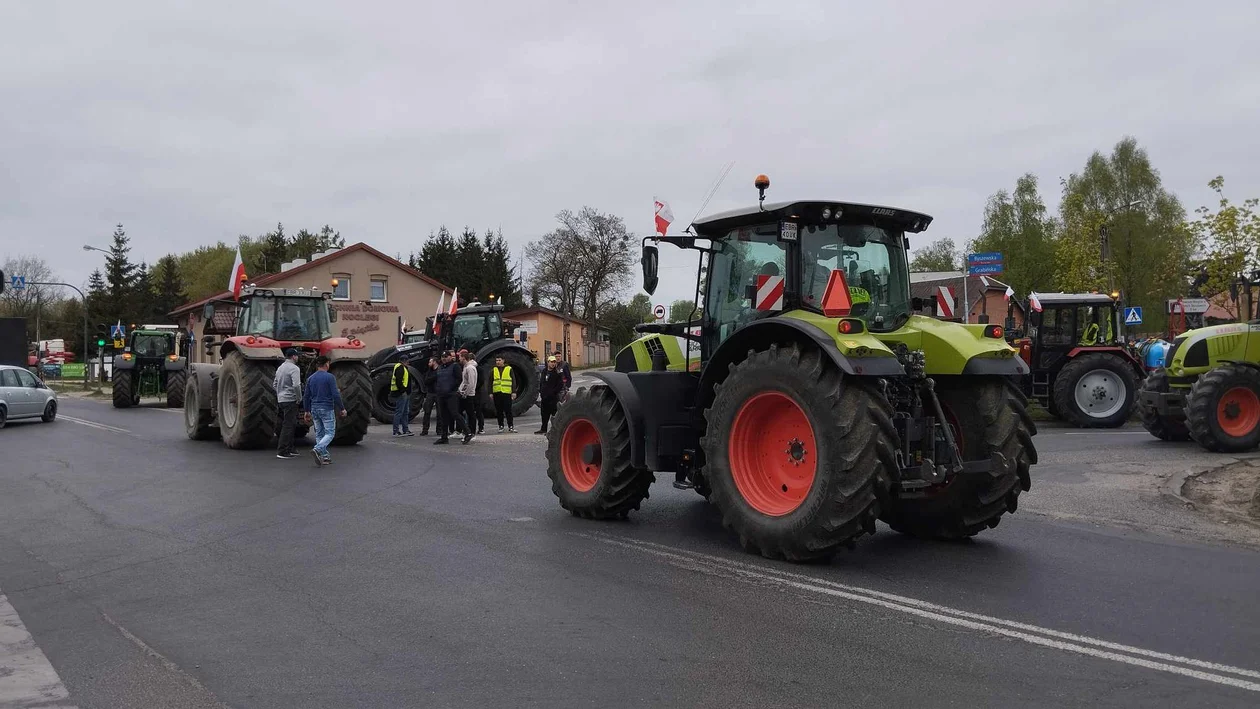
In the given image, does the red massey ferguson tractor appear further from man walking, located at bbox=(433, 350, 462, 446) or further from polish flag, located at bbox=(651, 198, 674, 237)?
polish flag, located at bbox=(651, 198, 674, 237)

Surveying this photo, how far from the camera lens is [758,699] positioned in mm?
4309

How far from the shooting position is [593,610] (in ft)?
19.2

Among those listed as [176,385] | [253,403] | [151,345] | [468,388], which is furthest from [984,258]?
[151,345]

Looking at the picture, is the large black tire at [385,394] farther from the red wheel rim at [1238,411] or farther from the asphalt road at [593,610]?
the red wheel rim at [1238,411]

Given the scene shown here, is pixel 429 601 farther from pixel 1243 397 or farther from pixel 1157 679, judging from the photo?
pixel 1243 397

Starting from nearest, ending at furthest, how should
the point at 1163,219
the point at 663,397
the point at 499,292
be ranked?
the point at 663,397
the point at 1163,219
the point at 499,292

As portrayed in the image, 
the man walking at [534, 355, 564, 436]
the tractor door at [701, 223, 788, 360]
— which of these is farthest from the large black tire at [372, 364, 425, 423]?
the tractor door at [701, 223, 788, 360]

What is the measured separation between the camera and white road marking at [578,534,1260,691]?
4.63m

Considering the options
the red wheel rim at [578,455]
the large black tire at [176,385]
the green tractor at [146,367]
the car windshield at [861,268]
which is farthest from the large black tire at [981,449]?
the green tractor at [146,367]

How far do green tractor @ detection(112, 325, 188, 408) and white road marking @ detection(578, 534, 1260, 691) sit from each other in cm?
2866

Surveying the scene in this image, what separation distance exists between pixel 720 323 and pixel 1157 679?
4480 mm

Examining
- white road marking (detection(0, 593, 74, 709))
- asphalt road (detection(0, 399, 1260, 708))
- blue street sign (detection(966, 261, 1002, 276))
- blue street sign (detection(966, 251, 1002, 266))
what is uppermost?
blue street sign (detection(966, 251, 1002, 266))

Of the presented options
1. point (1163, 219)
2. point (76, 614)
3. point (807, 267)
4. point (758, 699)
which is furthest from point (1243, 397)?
point (1163, 219)

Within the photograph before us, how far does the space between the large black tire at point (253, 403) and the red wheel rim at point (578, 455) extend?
8.52 m
